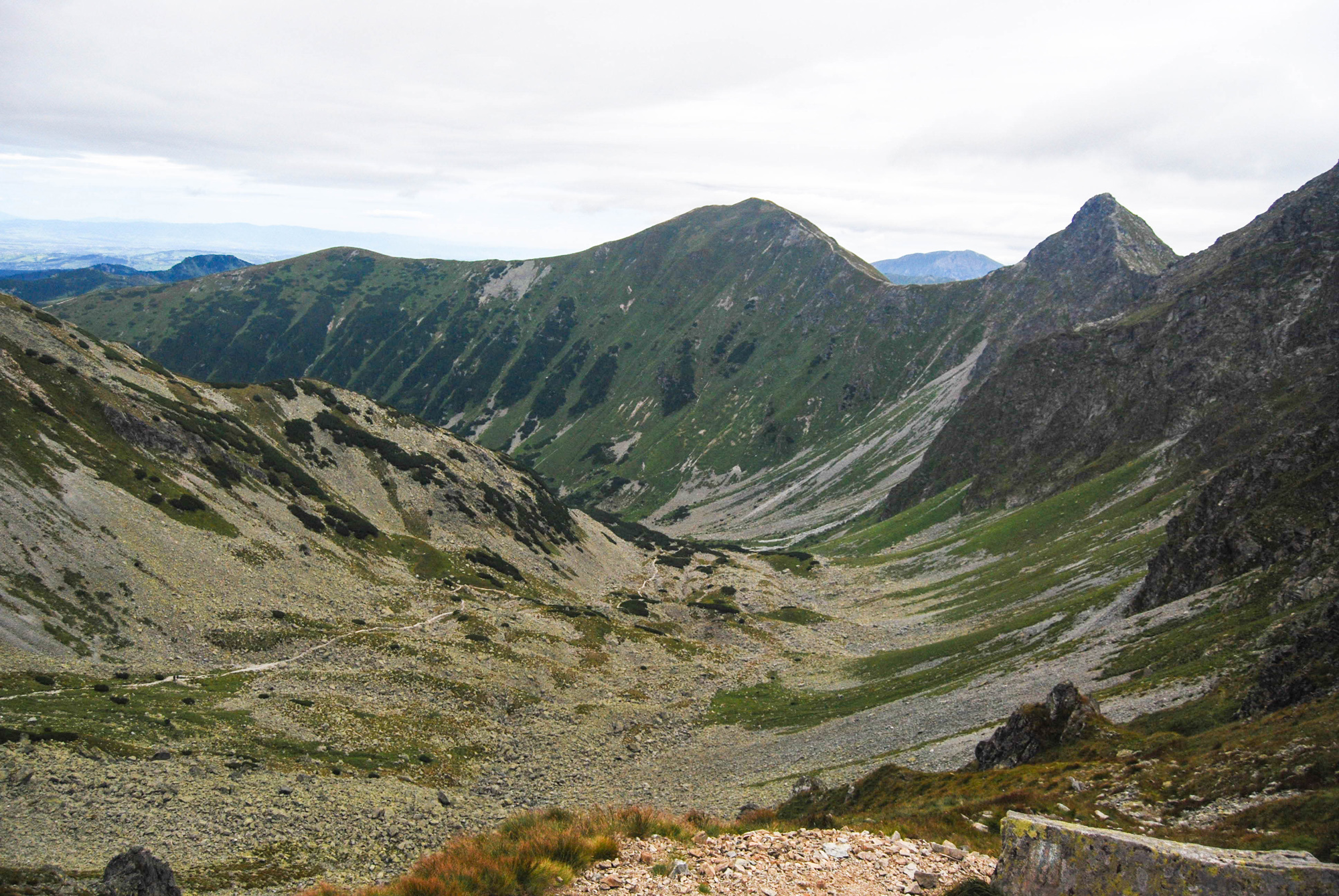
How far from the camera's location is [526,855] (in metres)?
14.2

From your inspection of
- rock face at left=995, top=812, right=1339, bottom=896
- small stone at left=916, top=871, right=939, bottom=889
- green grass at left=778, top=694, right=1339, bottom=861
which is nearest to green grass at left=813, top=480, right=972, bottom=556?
green grass at left=778, top=694, right=1339, bottom=861

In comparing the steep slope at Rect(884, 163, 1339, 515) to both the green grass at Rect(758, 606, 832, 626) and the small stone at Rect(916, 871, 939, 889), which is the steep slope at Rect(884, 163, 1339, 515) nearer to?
the green grass at Rect(758, 606, 832, 626)

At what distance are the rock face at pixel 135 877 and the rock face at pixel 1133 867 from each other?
21682 mm

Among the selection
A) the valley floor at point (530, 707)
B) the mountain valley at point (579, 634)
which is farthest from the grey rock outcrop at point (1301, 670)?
the valley floor at point (530, 707)

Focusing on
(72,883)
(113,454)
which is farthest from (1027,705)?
(113,454)

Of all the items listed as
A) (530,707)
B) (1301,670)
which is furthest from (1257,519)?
(530,707)

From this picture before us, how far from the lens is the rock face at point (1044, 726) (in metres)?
→ 34.7

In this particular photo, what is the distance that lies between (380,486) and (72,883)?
86.8 meters

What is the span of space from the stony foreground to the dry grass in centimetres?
40

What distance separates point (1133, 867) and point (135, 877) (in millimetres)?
23912

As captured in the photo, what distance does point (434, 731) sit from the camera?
5278 cm

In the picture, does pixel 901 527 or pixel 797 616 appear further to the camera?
pixel 901 527

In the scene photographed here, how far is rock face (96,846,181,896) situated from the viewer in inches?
772

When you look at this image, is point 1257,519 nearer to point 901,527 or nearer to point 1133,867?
point 1133,867
